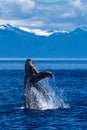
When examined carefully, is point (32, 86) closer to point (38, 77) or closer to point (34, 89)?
point (34, 89)

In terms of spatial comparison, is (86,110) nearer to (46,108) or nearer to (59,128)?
(46,108)

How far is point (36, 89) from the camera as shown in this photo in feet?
109

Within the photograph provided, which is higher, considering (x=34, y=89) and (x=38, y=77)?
(x=38, y=77)

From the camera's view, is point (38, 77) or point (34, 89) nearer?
point (38, 77)

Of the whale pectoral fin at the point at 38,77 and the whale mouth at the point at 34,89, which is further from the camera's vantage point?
the whale mouth at the point at 34,89

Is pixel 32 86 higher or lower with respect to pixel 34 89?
higher

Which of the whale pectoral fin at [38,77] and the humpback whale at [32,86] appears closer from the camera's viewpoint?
the whale pectoral fin at [38,77]

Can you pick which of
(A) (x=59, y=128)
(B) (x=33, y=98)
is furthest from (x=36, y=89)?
(A) (x=59, y=128)

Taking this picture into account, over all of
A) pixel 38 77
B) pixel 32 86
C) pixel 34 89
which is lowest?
pixel 34 89

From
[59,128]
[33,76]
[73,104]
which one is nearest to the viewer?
[59,128]

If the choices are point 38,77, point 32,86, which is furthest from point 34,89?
point 38,77

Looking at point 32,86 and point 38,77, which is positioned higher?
point 38,77

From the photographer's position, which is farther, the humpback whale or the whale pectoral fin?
the humpback whale

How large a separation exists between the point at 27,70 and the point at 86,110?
4217 mm
